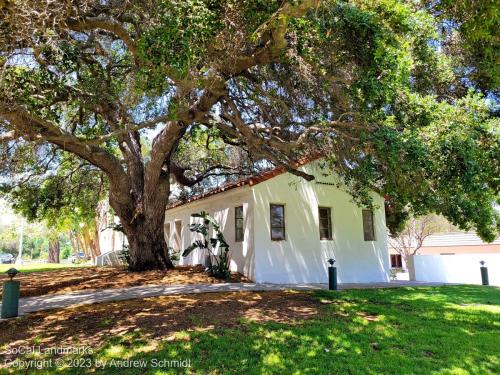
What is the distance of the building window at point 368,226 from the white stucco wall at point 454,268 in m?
3.51

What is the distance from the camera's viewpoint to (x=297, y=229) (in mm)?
13797

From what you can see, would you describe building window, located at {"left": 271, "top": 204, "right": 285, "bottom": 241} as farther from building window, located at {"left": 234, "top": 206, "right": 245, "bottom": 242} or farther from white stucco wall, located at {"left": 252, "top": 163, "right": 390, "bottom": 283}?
building window, located at {"left": 234, "top": 206, "right": 245, "bottom": 242}

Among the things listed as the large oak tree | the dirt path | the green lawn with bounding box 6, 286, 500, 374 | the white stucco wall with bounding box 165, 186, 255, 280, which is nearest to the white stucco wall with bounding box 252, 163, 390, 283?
the white stucco wall with bounding box 165, 186, 255, 280

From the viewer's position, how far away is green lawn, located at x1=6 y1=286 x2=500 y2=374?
511 centimetres

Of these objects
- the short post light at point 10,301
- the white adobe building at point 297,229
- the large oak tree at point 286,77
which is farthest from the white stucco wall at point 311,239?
the short post light at point 10,301

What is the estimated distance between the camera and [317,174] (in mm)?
14727

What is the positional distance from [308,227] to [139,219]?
241 inches

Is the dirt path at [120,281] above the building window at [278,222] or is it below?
below

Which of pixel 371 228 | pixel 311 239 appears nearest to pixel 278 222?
pixel 311 239

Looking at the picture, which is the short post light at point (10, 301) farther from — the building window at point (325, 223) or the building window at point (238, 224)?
the building window at point (325, 223)

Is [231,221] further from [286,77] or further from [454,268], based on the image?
[454,268]

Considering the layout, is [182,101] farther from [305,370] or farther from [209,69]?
[305,370]

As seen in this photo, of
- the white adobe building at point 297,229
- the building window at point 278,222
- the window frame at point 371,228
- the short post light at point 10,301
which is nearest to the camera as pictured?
the short post light at point 10,301

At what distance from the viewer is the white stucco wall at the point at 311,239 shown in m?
13.0
